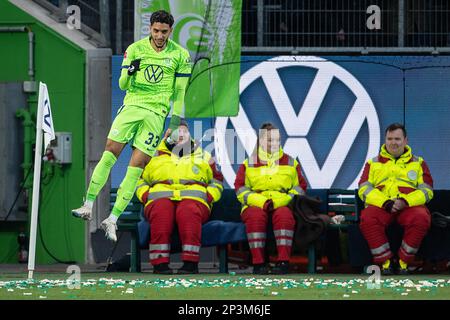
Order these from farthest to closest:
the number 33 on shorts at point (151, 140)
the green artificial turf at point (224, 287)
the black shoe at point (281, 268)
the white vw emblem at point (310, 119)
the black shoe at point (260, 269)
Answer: the white vw emblem at point (310, 119)
the black shoe at point (260, 269)
the black shoe at point (281, 268)
the number 33 on shorts at point (151, 140)
the green artificial turf at point (224, 287)

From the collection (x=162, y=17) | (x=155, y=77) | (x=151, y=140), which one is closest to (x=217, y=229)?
(x=151, y=140)

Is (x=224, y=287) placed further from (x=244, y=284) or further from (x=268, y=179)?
(x=268, y=179)

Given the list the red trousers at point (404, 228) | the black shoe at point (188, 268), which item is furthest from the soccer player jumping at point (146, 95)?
the red trousers at point (404, 228)

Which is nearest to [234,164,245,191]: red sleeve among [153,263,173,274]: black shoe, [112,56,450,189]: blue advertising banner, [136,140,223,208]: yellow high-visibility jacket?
[136,140,223,208]: yellow high-visibility jacket

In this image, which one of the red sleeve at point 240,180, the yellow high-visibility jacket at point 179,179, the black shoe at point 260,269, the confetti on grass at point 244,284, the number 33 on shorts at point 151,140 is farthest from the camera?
the red sleeve at point 240,180

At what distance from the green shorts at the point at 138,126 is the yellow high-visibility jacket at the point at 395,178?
260 cm

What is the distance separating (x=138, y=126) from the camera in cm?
1220

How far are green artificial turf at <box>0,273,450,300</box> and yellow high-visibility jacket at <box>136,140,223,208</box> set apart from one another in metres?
0.99

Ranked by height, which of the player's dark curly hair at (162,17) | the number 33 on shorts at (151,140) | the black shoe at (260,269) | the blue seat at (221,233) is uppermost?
the player's dark curly hair at (162,17)

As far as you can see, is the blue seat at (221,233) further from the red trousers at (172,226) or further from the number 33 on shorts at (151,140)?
the number 33 on shorts at (151,140)

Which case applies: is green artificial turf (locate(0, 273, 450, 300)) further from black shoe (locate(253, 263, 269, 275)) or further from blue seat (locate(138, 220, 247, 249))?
blue seat (locate(138, 220, 247, 249))

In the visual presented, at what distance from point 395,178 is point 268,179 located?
4.04 feet

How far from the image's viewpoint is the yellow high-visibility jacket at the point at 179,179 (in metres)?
14.0

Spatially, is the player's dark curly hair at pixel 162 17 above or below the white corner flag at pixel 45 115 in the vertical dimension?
above
